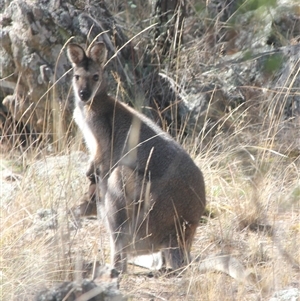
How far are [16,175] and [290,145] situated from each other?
2.74m

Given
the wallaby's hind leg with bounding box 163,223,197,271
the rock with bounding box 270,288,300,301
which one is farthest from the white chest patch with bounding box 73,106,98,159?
the rock with bounding box 270,288,300,301

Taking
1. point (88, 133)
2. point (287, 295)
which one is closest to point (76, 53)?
point (88, 133)

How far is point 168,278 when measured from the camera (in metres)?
5.00

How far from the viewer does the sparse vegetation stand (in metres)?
4.19

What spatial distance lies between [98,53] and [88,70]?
0.17 metres

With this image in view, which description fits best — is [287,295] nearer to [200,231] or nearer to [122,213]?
[122,213]

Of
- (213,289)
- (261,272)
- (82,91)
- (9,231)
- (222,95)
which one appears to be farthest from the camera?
(222,95)

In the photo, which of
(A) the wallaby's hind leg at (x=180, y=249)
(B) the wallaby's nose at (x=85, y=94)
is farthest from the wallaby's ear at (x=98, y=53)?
(A) the wallaby's hind leg at (x=180, y=249)

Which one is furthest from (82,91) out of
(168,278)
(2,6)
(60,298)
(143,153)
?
(2,6)

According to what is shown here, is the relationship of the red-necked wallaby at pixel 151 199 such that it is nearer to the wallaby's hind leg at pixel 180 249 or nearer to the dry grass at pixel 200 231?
the wallaby's hind leg at pixel 180 249

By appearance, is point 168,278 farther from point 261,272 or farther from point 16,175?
point 16,175

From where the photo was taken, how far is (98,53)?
6.05m

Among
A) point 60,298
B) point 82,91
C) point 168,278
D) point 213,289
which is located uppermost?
point 82,91

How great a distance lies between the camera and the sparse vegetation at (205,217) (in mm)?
4188
